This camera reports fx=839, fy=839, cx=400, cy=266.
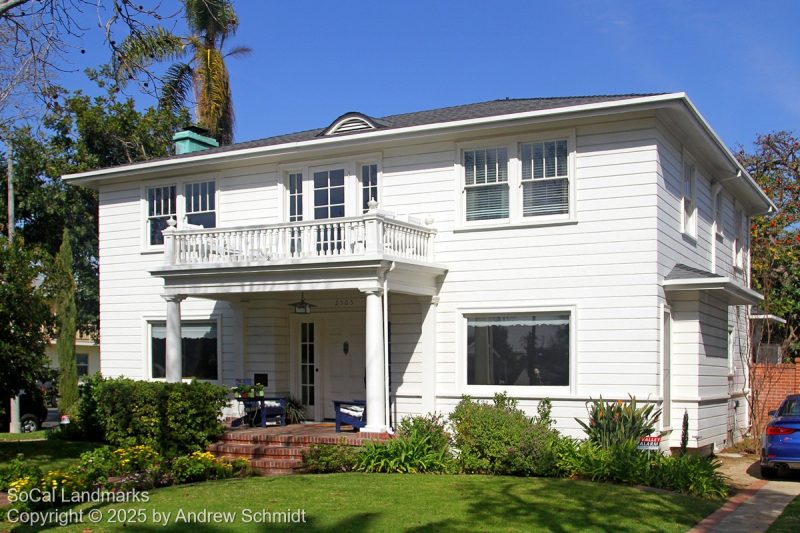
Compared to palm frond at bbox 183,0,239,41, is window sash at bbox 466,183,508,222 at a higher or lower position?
lower

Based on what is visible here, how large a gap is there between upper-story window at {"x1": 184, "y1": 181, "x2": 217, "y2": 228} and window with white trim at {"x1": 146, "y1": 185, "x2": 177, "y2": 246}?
1.44 ft

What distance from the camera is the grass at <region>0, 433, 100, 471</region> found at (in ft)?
50.3

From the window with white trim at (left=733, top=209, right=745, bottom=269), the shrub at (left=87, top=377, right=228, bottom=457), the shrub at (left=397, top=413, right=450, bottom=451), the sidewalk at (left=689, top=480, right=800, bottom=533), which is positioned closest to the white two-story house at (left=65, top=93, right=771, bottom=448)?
the shrub at (left=397, top=413, right=450, bottom=451)

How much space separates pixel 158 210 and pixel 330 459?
358 inches

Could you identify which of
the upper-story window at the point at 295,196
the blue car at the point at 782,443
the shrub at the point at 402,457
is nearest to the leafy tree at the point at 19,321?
the upper-story window at the point at 295,196

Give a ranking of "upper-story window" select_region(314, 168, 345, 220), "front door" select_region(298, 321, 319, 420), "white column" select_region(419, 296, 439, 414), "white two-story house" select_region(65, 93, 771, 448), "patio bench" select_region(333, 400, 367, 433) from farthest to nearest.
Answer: "front door" select_region(298, 321, 319, 420) < "upper-story window" select_region(314, 168, 345, 220) < "white column" select_region(419, 296, 439, 414) < "patio bench" select_region(333, 400, 367, 433) < "white two-story house" select_region(65, 93, 771, 448)

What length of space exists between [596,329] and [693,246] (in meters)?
3.93

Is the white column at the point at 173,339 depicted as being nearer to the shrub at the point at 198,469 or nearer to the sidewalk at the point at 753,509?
the shrub at the point at 198,469

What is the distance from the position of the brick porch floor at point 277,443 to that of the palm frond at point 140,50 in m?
7.04

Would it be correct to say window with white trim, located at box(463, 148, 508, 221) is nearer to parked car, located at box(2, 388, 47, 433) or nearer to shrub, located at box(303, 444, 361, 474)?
shrub, located at box(303, 444, 361, 474)

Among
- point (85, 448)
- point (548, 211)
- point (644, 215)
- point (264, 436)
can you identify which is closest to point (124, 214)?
point (85, 448)

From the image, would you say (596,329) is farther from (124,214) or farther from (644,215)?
(124,214)

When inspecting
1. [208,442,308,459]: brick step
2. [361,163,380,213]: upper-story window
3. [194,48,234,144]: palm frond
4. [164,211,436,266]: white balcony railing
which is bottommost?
[208,442,308,459]: brick step

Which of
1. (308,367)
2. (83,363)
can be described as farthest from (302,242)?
(83,363)
